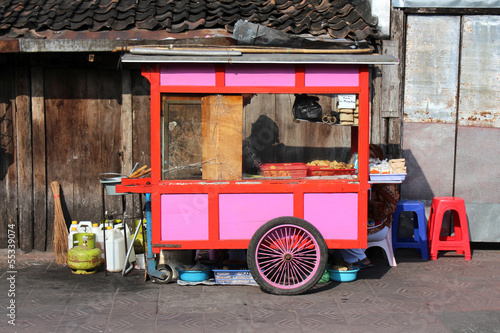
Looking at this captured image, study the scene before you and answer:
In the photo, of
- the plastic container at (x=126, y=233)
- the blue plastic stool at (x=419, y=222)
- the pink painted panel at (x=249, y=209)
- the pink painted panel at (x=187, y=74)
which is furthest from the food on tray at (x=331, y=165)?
the plastic container at (x=126, y=233)

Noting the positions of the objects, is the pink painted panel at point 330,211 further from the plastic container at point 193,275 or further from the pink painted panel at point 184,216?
the plastic container at point 193,275

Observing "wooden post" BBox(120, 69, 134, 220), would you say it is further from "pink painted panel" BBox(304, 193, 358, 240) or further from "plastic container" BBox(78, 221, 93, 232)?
"pink painted panel" BBox(304, 193, 358, 240)

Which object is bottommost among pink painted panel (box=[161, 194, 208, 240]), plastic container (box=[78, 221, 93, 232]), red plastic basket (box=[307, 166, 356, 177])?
plastic container (box=[78, 221, 93, 232])

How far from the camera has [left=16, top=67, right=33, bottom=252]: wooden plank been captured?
8.20 m

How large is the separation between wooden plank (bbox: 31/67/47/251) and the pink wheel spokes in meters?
3.52

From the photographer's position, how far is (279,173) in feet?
22.6

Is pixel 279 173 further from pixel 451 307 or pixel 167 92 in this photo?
pixel 451 307

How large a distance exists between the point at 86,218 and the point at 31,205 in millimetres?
798

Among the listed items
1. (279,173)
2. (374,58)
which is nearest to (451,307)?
(279,173)

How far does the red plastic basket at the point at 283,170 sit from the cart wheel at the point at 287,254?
2.04ft

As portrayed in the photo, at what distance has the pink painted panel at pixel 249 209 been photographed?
661cm

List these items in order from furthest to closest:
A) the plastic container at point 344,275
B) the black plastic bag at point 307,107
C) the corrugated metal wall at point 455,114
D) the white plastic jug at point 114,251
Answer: the corrugated metal wall at point 455,114, the white plastic jug at point 114,251, the plastic container at point 344,275, the black plastic bag at point 307,107

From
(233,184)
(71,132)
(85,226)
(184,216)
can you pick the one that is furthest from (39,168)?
(233,184)

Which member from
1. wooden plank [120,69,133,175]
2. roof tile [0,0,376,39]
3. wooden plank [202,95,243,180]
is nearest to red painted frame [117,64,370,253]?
wooden plank [202,95,243,180]
